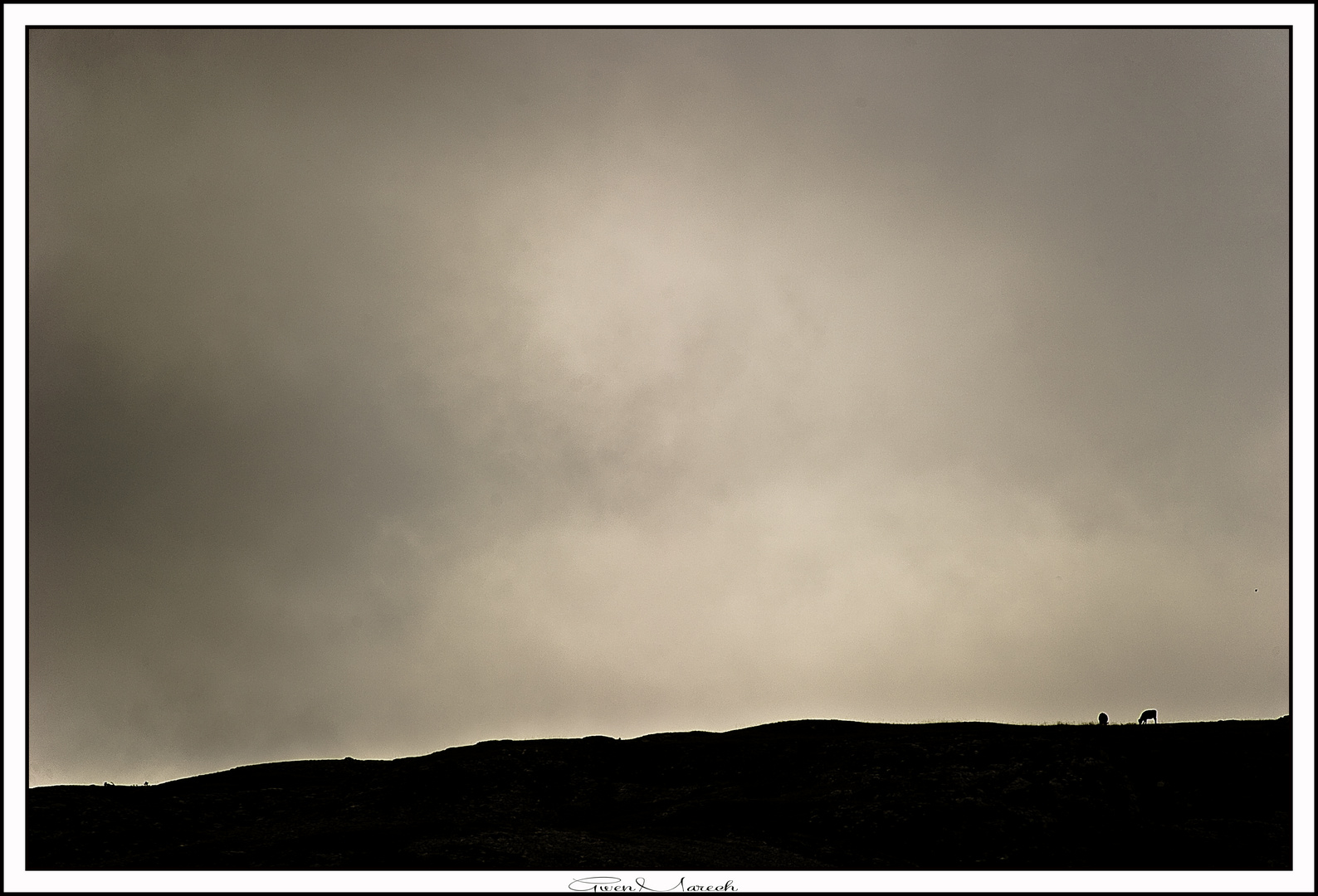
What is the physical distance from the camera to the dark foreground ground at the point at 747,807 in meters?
31.8

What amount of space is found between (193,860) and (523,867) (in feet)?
31.9

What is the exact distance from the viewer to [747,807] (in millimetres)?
39438

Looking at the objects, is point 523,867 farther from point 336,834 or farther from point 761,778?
point 761,778

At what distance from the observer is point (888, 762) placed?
4306cm
